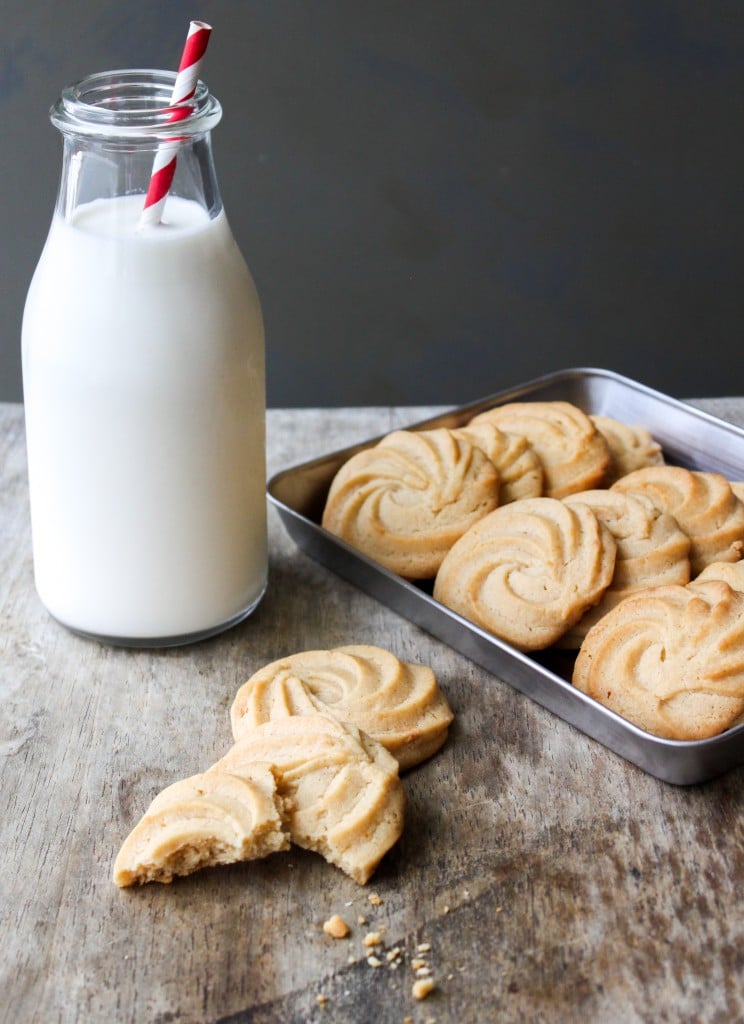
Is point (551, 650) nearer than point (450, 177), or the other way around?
point (551, 650)

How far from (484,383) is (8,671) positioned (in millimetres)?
1712

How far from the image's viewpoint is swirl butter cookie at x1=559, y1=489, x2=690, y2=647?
139 cm

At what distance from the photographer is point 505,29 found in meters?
2.46

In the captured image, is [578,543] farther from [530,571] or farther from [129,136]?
[129,136]

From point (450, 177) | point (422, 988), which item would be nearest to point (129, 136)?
point (422, 988)

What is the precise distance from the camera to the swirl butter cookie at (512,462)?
1.60m

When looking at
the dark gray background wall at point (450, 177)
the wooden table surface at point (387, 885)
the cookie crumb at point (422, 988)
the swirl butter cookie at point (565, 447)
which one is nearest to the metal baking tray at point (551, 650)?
A: the wooden table surface at point (387, 885)

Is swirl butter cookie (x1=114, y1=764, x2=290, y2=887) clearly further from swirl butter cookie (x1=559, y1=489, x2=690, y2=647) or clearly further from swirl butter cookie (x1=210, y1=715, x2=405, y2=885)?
swirl butter cookie (x1=559, y1=489, x2=690, y2=647)

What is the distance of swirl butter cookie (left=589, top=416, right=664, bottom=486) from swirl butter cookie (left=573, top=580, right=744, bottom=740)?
1.39 feet

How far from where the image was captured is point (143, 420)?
130cm

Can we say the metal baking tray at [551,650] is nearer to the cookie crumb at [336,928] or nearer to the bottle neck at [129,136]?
the cookie crumb at [336,928]

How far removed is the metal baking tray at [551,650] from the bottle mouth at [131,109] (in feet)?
1.70

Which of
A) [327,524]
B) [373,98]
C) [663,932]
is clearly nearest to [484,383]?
[373,98]

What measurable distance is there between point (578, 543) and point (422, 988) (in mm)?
564
